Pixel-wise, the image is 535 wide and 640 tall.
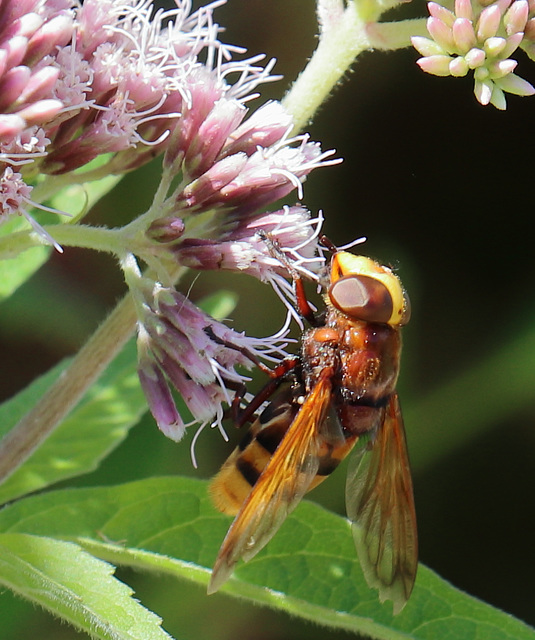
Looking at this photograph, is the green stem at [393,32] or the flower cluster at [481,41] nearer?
the flower cluster at [481,41]

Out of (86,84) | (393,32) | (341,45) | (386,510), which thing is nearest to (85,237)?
(86,84)

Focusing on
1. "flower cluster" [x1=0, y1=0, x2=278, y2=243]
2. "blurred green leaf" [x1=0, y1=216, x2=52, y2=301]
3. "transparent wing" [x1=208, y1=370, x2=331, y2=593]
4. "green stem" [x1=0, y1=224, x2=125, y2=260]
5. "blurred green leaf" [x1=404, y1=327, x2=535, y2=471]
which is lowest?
"blurred green leaf" [x1=404, y1=327, x2=535, y2=471]

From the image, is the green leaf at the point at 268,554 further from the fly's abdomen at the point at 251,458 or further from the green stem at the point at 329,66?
the green stem at the point at 329,66

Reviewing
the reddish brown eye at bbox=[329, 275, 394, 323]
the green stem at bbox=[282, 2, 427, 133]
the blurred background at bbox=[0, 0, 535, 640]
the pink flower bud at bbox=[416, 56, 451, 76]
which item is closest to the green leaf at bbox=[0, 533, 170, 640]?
the reddish brown eye at bbox=[329, 275, 394, 323]

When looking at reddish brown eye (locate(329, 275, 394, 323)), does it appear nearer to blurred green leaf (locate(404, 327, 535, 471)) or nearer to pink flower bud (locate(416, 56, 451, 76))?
pink flower bud (locate(416, 56, 451, 76))

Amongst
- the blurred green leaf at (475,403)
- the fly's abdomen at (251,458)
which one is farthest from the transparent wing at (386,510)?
the blurred green leaf at (475,403)

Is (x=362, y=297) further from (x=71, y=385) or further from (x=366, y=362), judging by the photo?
(x=71, y=385)
